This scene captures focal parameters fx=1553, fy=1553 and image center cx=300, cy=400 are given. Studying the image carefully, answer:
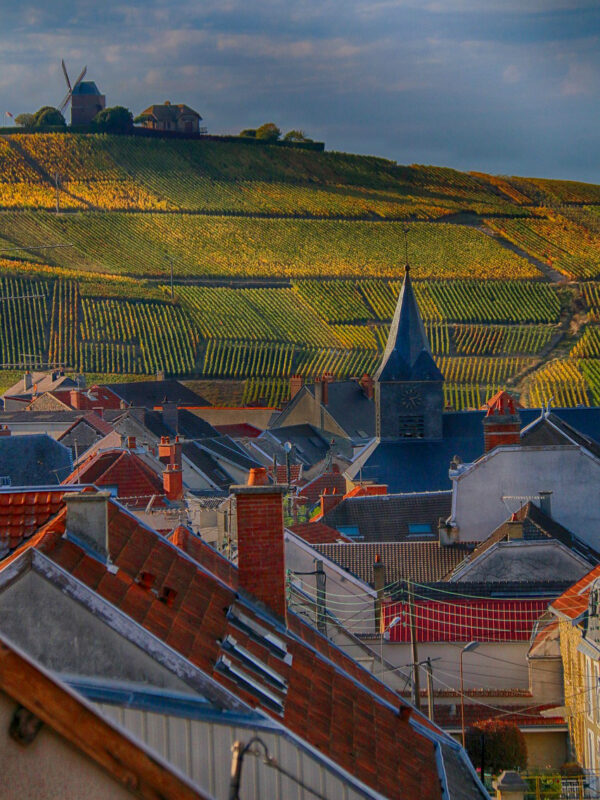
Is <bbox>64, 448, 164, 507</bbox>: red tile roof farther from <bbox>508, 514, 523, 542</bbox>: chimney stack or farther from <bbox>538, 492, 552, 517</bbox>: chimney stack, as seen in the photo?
<bbox>508, 514, 523, 542</bbox>: chimney stack

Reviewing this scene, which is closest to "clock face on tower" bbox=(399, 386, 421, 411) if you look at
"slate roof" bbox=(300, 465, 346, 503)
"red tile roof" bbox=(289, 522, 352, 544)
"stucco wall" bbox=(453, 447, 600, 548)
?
"slate roof" bbox=(300, 465, 346, 503)

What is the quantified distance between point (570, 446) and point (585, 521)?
1531mm

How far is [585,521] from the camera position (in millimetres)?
30453

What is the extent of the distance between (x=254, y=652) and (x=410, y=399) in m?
44.2

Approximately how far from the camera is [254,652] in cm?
971

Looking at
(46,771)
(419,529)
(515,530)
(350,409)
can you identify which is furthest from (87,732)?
(350,409)

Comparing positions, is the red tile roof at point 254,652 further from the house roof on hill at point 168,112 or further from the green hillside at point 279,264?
the house roof on hill at point 168,112

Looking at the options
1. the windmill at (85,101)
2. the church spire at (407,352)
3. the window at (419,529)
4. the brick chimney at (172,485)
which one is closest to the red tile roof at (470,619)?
the window at (419,529)

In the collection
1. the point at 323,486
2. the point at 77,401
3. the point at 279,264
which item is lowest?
the point at 323,486

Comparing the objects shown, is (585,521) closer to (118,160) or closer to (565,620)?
(565,620)

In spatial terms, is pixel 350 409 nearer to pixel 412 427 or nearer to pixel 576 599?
pixel 412 427

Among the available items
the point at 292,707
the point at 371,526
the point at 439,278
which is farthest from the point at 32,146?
the point at 292,707

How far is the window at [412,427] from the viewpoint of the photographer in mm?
53125

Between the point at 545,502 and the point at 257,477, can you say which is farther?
the point at 545,502
